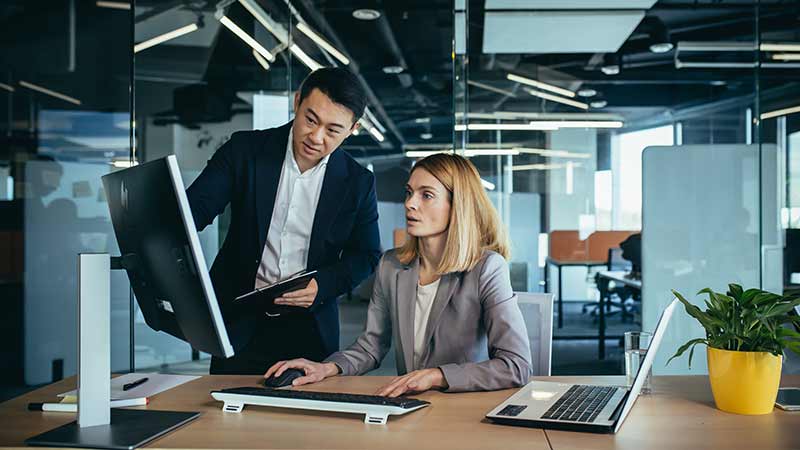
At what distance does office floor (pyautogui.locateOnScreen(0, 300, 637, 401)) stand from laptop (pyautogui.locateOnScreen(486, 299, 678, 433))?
7.78 ft

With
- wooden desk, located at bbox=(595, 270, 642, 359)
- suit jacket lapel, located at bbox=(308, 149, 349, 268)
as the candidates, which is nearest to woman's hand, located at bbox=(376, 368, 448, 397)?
suit jacket lapel, located at bbox=(308, 149, 349, 268)

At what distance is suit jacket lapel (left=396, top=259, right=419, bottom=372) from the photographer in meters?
2.13

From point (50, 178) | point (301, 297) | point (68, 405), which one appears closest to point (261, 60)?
point (50, 178)

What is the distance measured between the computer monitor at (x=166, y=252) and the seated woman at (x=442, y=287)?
510mm

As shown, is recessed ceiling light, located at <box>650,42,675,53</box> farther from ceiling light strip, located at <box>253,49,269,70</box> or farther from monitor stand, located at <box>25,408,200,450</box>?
monitor stand, located at <box>25,408,200,450</box>

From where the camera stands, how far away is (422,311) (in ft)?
7.11

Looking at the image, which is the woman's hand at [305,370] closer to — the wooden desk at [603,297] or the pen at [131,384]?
the pen at [131,384]

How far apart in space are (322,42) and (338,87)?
1943 mm

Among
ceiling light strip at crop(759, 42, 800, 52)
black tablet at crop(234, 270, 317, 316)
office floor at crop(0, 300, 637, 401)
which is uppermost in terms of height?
ceiling light strip at crop(759, 42, 800, 52)

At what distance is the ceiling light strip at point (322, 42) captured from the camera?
4043 millimetres

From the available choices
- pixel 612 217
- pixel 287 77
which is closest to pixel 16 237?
pixel 287 77

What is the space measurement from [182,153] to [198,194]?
1999 millimetres

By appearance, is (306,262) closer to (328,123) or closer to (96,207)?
(328,123)

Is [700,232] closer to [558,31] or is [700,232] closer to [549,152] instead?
[549,152]
